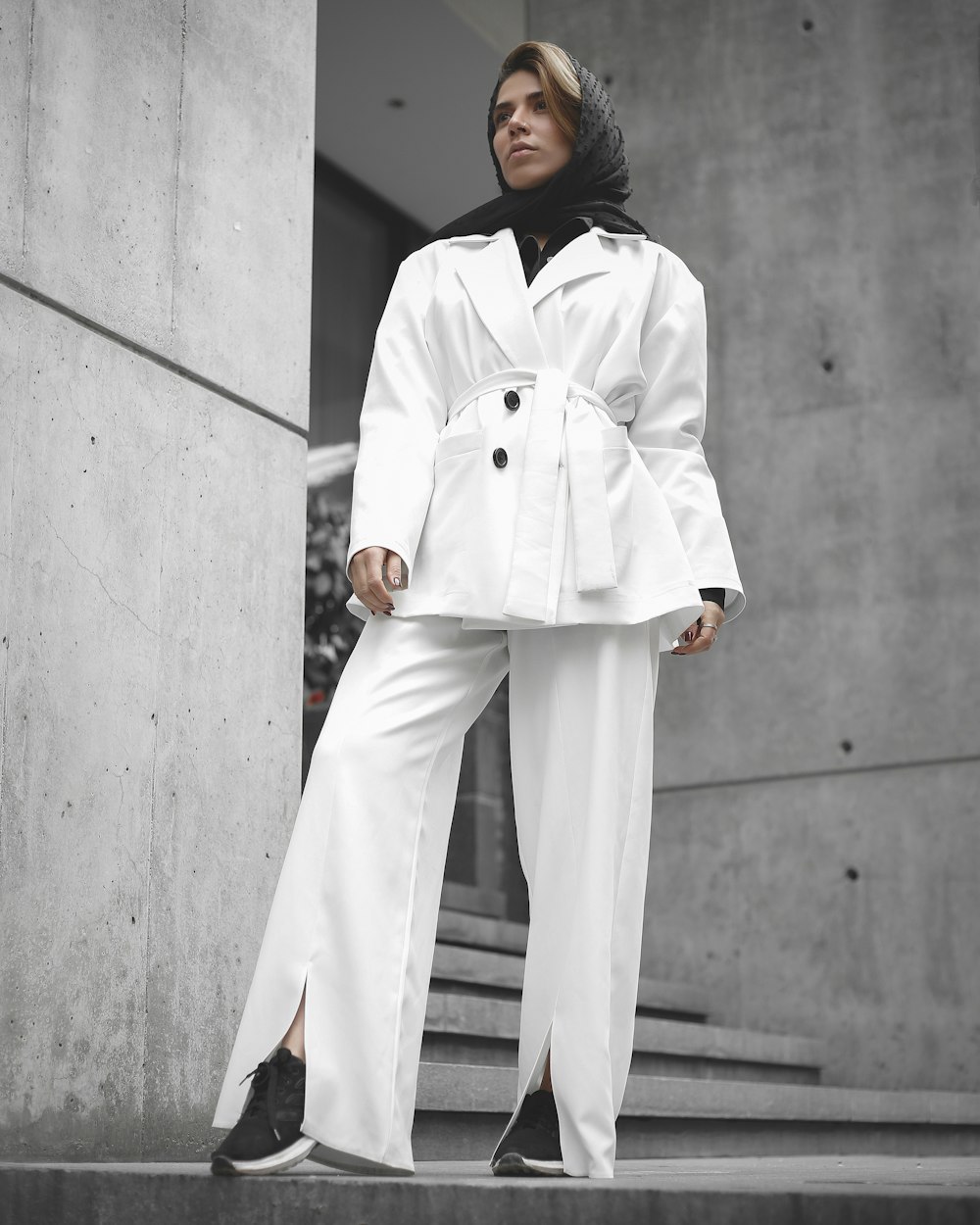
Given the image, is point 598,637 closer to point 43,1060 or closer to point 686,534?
point 686,534

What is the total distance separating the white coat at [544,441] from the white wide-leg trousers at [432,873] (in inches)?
3.9

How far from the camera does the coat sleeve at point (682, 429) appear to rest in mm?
2568

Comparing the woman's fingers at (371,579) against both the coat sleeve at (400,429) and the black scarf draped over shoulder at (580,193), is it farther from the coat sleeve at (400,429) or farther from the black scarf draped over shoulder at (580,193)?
the black scarf draped over shoulder at (580,193)

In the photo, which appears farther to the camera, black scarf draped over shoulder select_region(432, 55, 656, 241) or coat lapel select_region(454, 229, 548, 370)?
black scarf draped over shoulder select_region(432, 55, 656, 241)

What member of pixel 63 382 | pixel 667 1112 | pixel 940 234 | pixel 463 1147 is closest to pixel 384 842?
pixel 63 382

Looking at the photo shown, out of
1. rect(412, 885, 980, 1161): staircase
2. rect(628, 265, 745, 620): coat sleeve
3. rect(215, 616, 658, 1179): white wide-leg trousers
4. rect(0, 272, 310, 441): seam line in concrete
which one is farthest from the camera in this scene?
rect(412, 885, 980, 1161): staircase

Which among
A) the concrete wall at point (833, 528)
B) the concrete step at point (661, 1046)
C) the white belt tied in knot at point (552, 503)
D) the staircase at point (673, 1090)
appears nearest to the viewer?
the white belt tied in knot at point (552, 503)

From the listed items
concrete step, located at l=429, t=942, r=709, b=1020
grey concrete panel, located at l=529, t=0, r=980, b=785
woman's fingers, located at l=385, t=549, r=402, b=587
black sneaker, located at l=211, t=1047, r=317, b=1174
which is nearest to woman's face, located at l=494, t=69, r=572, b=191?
woman's fingers, located at l=385, t=549, r=402, b=587

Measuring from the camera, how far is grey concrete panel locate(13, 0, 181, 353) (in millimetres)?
2975

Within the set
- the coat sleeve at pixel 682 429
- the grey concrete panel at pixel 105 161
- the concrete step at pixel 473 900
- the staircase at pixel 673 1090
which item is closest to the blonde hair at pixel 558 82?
the coat sleeve at pixel 682 429

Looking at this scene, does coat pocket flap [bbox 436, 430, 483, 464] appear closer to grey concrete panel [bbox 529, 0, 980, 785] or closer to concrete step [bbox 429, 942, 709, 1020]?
concrete step [bbox 429, 942, 709, 1020]

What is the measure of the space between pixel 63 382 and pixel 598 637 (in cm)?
124

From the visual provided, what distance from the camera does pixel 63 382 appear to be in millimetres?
2963

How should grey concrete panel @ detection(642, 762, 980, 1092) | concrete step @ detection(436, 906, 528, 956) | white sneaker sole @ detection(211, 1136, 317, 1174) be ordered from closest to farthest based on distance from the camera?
white sneaker sole @ detection(211, 1136, 317, 1174) → concrete step @ detection(436, 906, 528, 956) → grey concrete panel @ detection(642, 762, 980, 1092)
